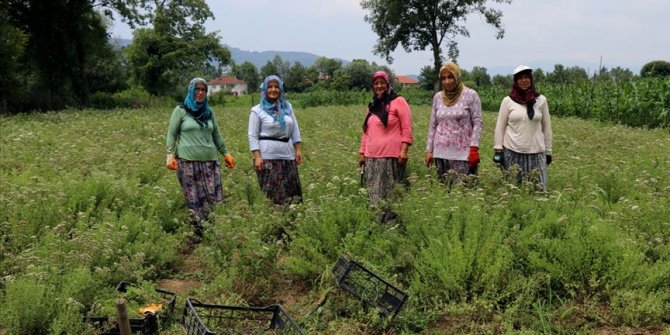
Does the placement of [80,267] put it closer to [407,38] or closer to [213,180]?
[213,180]

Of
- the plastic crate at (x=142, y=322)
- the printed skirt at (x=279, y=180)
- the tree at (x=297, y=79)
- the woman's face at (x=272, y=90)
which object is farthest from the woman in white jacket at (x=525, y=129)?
the tree at (x=297, y=79)

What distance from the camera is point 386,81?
5.76 metres

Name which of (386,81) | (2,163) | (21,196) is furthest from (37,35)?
(386,81)

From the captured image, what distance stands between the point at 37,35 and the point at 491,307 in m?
31.7

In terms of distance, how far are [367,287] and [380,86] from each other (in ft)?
8.23

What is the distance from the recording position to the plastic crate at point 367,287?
→ 3.86m

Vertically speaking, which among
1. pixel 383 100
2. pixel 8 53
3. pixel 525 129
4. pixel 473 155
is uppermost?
pixel 8 53

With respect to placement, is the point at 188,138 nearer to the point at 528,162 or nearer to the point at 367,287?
the point at 367,287

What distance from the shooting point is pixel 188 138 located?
6.12 m

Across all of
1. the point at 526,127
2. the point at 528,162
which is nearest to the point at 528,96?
the point at 526,127

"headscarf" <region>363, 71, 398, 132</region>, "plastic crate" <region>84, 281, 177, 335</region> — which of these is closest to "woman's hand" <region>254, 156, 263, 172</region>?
"headscarf" <region>363, 71, 398, 132</region>

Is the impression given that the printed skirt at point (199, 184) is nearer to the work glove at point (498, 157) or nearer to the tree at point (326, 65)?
the work glove at point (498, 157)

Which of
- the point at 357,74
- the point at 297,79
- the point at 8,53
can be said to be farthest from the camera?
the point at 297,79

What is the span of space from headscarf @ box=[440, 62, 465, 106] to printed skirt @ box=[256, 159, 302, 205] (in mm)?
1942
